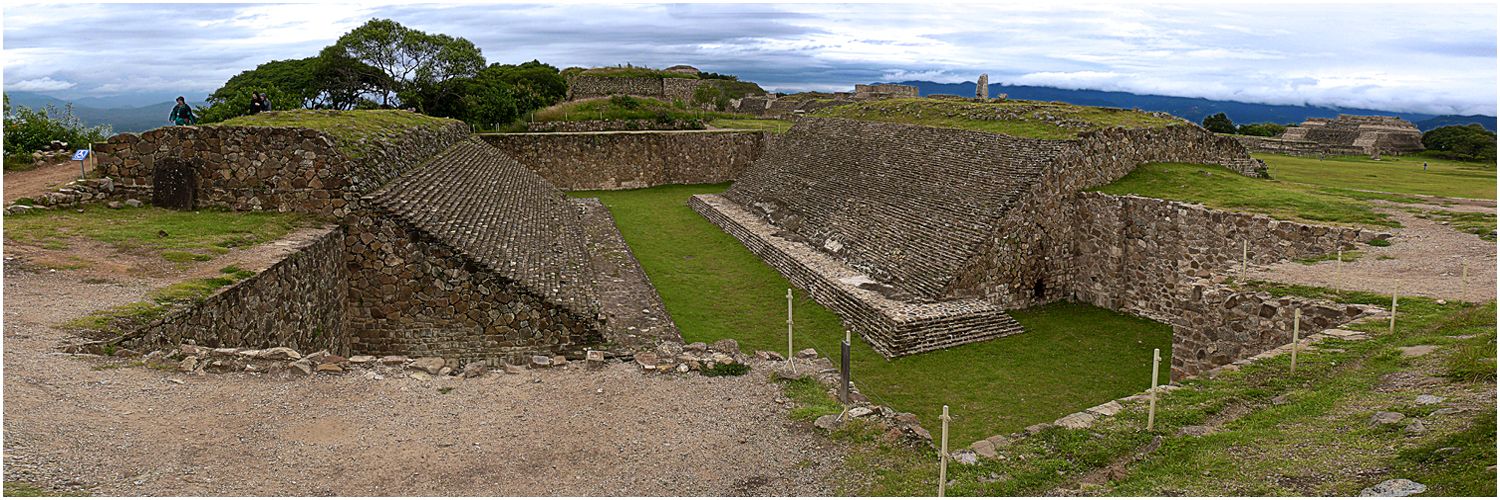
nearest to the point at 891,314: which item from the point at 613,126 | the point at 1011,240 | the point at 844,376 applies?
the point at 1011,240

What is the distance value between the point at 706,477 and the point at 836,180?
14.8 meters

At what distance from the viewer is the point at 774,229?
2006 cm

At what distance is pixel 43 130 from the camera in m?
17.6

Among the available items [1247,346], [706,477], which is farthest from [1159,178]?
[706,477]

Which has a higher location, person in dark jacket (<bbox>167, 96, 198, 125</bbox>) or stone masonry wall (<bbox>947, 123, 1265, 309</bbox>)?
person in dark jacket (<bbox>167, 96, 198, 125</bbox>)

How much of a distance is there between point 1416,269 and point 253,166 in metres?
14.6

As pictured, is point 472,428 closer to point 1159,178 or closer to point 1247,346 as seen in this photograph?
point 1247,346

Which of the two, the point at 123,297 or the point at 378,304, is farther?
the point at 378,304

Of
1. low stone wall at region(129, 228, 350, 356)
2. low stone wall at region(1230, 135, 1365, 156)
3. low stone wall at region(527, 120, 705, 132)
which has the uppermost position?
low stone wall at region(527, 120, 705, 132)

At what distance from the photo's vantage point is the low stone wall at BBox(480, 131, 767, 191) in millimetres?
30969

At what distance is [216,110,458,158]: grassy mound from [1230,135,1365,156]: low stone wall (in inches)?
899

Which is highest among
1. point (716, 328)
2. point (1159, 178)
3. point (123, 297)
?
point (1159, 178)

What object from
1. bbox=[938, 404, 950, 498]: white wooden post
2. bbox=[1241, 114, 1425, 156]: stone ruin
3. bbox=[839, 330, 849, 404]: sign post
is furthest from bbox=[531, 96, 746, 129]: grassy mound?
bbox=[938, 404, 950, 498]: white wooden post

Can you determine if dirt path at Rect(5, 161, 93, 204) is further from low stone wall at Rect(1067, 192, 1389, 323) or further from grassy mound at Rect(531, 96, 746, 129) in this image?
grassy mound at Rect(531, 96, 746, 129)
